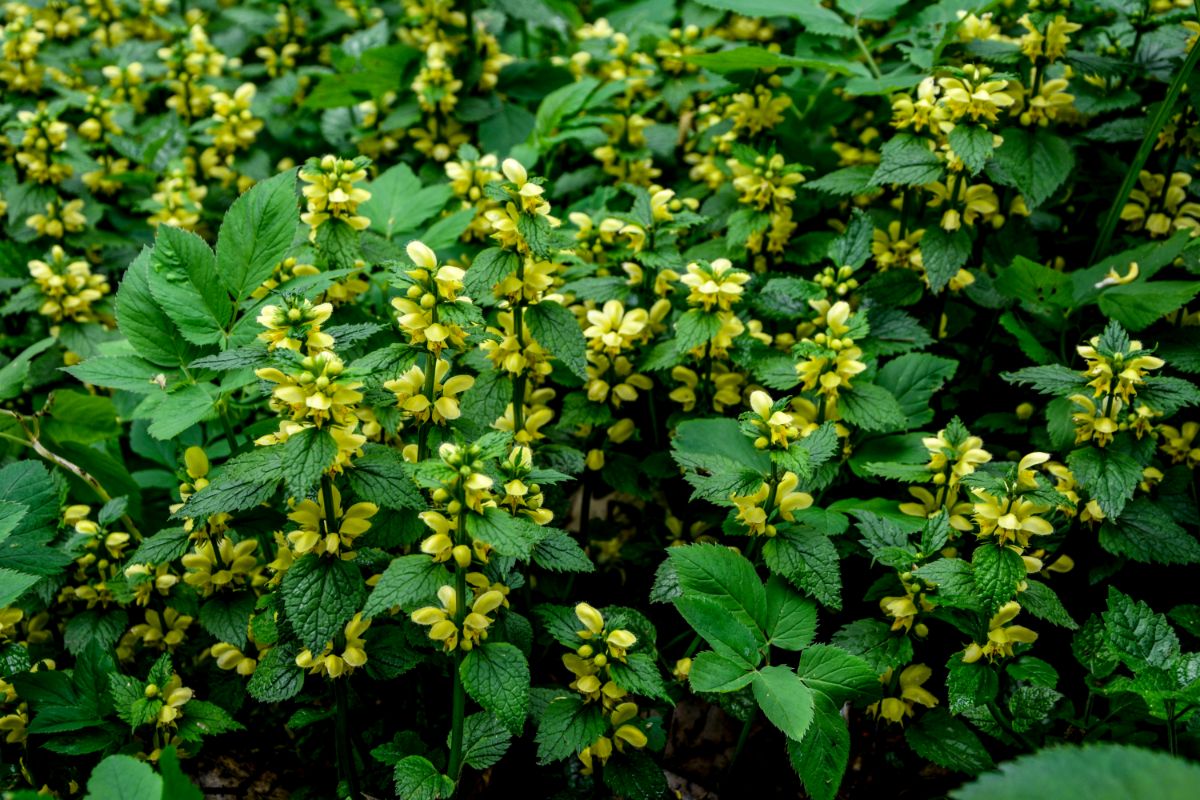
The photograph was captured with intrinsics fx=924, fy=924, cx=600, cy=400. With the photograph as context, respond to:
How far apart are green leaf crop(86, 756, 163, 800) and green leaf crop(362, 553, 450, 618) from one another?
1.27ft

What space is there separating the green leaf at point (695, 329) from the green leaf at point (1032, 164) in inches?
36.2

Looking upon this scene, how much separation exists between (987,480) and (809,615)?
1.44 ft

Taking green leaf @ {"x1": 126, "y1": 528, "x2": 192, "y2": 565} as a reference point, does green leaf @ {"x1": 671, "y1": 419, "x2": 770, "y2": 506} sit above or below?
below

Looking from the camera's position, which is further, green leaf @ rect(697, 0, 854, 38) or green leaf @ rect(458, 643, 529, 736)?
green leaf @ rect(697, 0, 854, 38)

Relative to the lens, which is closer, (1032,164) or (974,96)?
(974,96)

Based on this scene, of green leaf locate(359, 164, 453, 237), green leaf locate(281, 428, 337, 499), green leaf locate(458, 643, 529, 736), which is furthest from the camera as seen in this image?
green leaf locate(359, 164, 453, 237)

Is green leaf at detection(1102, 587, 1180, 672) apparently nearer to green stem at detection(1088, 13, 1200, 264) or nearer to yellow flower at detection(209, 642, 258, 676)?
green stem at detection(1088, 13, 1200, 264)

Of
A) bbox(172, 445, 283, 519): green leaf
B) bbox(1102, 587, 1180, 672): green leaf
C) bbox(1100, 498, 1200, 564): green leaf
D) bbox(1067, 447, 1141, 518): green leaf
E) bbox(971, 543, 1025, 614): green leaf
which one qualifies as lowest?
bbox(1100, 498, 1200, 564): green leaf

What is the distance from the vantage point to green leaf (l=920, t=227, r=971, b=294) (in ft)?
7.77

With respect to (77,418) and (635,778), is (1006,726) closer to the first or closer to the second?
(635,778)

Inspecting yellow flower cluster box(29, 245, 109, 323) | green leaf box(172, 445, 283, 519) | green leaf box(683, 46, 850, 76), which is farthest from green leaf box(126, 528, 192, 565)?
green leaf box(683, 46, 850, 76)

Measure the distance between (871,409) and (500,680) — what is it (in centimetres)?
105

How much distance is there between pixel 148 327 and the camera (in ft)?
6.85

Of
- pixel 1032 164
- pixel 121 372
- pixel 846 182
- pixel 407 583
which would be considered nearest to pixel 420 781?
pixel 407 583
